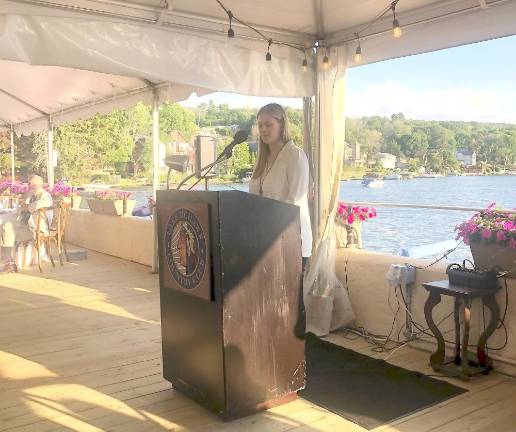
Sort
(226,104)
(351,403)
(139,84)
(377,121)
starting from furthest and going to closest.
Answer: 1. (226,104)
2. (139,84)
3. (377,121)
4. (351,403)

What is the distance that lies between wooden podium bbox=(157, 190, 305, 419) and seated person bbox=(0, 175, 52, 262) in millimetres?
4509

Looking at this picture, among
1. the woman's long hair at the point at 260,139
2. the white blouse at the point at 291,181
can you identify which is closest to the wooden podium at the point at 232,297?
the white blouse at the point at 291,181

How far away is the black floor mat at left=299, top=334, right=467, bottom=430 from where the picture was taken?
8.86 feet

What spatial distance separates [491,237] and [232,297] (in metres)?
1.77

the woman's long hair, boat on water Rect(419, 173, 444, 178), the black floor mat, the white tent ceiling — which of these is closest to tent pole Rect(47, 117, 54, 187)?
the white tent ceiling

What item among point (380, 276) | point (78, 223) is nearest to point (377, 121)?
point (380, 276)

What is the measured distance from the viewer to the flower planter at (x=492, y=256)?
3.12m

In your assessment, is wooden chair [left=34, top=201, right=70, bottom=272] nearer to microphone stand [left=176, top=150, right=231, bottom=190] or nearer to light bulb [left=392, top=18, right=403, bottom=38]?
microphone stand [left=176, top=150, right=231, bottom=190]

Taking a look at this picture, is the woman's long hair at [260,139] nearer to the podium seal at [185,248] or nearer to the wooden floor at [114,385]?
the podium seal at [185,248]

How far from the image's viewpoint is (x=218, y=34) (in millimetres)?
3924

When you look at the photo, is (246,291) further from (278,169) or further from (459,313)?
(459,313)

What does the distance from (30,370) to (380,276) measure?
255cm

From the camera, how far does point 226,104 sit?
7.53m

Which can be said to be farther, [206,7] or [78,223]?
[78,223]
